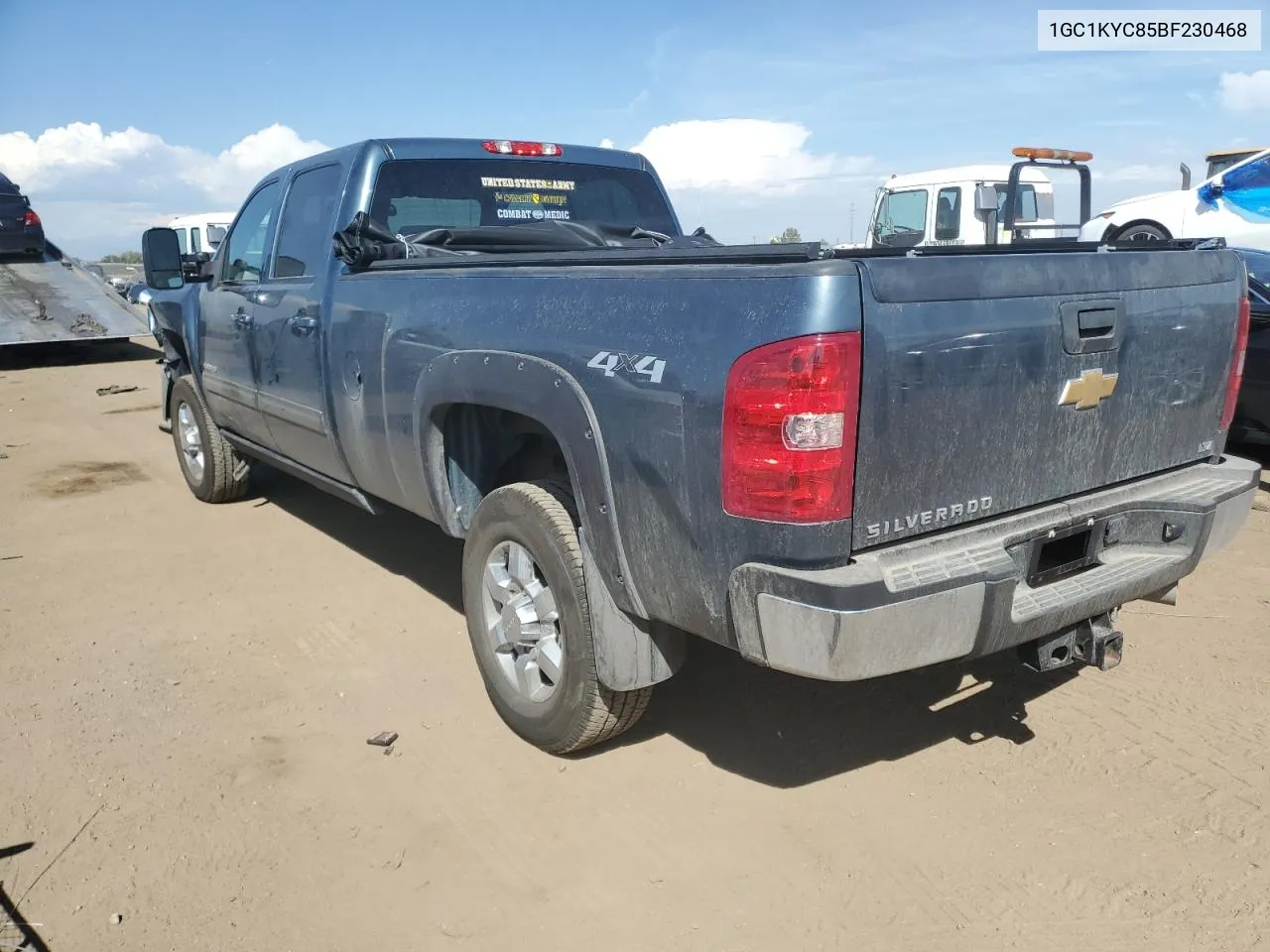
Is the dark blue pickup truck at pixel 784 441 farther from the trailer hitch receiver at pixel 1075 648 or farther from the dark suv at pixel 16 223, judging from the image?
the dark suv at pixel 16 223

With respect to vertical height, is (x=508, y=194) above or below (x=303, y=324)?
above

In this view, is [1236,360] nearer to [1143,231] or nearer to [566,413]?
[566,413]

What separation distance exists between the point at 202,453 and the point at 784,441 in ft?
16.6

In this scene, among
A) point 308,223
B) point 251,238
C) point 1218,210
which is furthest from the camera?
point 1218,210

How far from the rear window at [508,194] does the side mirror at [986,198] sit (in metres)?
1.57

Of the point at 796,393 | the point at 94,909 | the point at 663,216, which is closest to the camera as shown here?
the point at 796,393

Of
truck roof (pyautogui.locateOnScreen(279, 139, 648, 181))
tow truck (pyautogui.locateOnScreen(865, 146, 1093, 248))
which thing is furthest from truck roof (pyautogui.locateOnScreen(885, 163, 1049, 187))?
truck roof (pyautogui.locateOnScreen(279, 139, 648, 181))

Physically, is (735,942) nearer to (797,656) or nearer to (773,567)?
(797,656)

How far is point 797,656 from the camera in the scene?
234 cm

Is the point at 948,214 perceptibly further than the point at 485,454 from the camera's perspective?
Yes

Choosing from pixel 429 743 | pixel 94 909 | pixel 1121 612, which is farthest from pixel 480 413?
pixel 1121 612

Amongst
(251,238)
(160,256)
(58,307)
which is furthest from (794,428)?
(58,307)

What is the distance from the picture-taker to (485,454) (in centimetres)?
356

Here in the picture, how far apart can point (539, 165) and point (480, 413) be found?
189 cm
